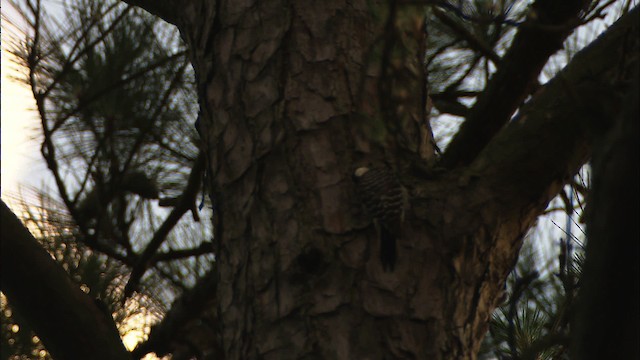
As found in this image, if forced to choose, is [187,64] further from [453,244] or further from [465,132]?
[453,244]

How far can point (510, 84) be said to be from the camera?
1.25m

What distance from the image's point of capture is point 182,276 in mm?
2400

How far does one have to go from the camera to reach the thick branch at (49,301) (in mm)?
1070

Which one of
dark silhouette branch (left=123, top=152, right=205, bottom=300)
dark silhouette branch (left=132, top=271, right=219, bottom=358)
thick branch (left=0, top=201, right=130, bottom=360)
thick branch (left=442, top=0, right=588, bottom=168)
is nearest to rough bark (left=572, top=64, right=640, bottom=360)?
thick branch (left=442, top=0, right=588, bottom=168)

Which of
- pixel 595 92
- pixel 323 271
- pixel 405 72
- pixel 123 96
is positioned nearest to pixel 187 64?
pixel 123 96

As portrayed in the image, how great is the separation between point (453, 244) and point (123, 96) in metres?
1.36

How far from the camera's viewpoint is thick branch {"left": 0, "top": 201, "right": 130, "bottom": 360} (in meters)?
1.07

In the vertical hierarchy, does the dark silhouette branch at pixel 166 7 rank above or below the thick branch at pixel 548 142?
above

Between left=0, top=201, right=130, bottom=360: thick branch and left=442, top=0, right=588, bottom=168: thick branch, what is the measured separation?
60 centimetres

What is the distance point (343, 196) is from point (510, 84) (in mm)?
383

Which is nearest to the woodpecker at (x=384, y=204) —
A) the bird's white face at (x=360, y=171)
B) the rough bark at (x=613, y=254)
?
the bird's white face at (x=360, y=171)

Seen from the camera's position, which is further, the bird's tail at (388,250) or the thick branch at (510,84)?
the thick branch at (510,84)

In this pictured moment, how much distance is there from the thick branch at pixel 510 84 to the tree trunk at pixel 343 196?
9 centimetres

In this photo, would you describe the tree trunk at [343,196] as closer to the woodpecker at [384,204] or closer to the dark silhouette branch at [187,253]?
the woodpecker at [384,204]
